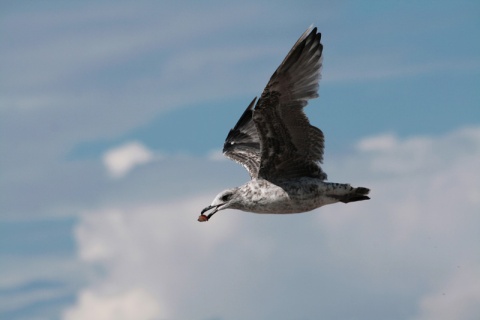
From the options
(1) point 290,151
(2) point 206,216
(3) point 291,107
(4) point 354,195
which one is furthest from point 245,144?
(3) point 291,107

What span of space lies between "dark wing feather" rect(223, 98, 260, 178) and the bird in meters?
2.76

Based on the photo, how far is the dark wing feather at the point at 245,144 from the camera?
26.4 metres

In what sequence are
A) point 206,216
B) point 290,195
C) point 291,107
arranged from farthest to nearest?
point 206,216 → point 290,195 → point 291,107

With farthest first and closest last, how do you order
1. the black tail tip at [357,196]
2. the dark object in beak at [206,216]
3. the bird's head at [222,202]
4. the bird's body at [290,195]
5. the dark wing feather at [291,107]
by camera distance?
1. the dark object in beak at [206,216]
2. the bird's head at [222,202]
3. the black tail tip at [357,196]
4. the bird's body at [290,195]
5. the dark wing feather at [291,107]

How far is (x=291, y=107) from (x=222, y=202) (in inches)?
102

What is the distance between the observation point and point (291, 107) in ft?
71.3

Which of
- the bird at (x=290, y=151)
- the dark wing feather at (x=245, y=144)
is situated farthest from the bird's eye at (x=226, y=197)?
the dark wing feather at (x=245, y=144)

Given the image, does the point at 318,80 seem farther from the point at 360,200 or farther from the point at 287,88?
the point at 360,200

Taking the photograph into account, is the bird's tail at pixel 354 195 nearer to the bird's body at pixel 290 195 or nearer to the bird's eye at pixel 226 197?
the bird's body at pixel 290 195

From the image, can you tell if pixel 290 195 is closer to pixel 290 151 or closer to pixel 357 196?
pixel 290 151

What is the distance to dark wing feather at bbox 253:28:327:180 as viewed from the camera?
2145 centimetres

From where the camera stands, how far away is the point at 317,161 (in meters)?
22.9

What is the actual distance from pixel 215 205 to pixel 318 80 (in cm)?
341

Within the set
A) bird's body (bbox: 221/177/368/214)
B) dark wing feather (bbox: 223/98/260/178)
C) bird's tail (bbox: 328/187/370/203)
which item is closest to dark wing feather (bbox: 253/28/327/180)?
bird's body (bbox: 221/177/368/214)
